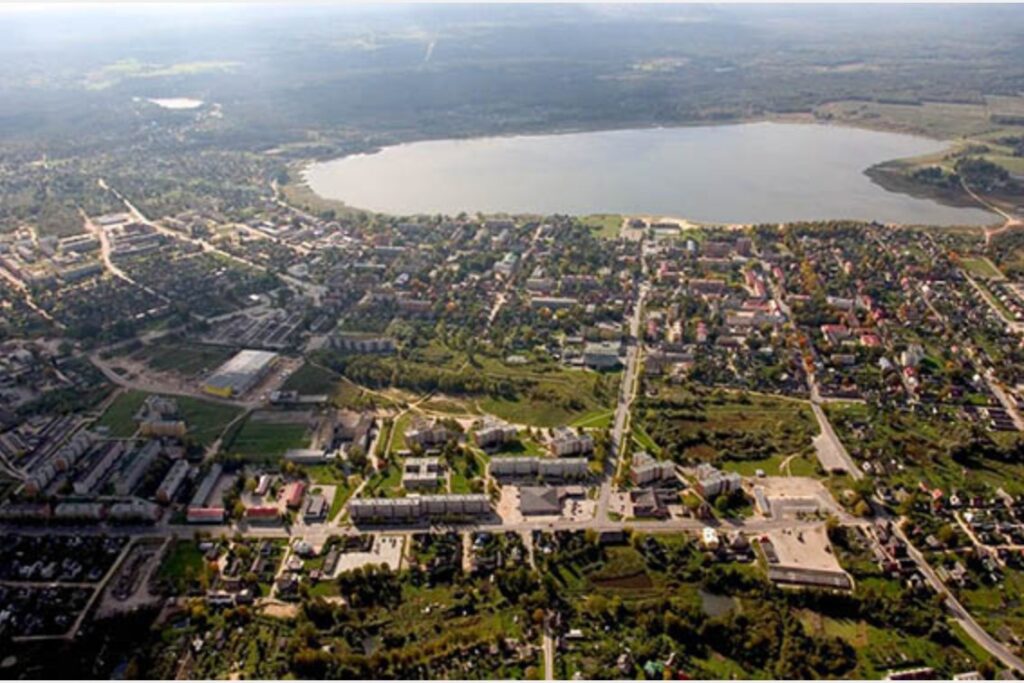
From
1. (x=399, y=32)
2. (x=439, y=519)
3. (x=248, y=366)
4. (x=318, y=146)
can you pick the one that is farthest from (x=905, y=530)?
(x=399, y=32)

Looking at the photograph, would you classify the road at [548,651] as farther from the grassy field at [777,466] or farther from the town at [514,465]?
the grassy field at [777,466]

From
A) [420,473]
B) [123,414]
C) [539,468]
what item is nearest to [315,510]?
[420,473]

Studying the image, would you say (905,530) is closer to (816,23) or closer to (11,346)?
(11,346)

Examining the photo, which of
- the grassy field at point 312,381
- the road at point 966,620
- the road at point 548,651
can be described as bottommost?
the grassy field at point 312,381

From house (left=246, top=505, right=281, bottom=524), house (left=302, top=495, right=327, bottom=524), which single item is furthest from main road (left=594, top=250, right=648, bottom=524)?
house (left=246, top=505, right=281, bottom=524)

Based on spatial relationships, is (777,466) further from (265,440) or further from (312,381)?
(312,381)

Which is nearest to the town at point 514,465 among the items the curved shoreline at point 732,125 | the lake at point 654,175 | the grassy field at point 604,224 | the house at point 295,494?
the house at point 295,494
